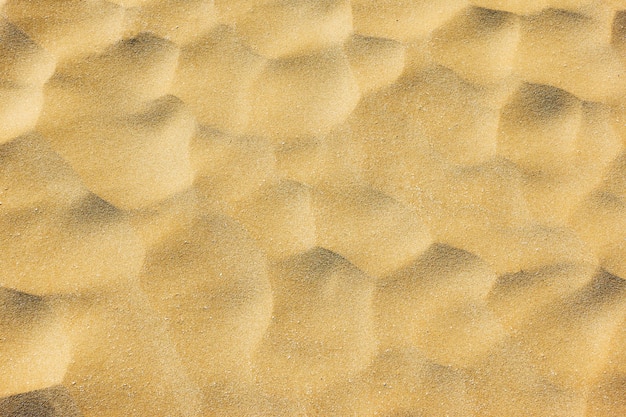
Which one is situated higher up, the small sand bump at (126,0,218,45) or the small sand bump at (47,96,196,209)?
the small sand bump at (126,0,218,45)

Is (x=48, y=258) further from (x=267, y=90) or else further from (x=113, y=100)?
(x=267, y=90)

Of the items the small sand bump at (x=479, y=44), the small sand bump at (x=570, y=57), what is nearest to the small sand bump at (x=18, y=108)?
the small sand bump at (x=479, y=44)

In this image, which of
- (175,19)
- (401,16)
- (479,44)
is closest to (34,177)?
(175,19)

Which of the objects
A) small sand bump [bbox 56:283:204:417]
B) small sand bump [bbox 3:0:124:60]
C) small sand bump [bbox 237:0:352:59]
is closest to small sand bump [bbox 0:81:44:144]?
small sand bump [bbox 3:0:124:60]

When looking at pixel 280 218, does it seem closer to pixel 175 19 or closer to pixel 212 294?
pixel 212 294

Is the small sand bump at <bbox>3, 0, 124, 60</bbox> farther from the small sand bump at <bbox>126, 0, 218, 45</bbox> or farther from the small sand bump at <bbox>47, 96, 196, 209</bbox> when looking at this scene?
the small sand bump at <bbox>47, 96, 196, 209</bbox>

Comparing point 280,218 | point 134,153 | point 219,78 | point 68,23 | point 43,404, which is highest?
point 68,23

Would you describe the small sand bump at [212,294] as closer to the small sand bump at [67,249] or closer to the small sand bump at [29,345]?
the small sand bump at [67,249]

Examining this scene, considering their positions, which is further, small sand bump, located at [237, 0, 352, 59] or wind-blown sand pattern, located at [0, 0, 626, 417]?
small sand bump, located at [237, 0, 352, 59]
